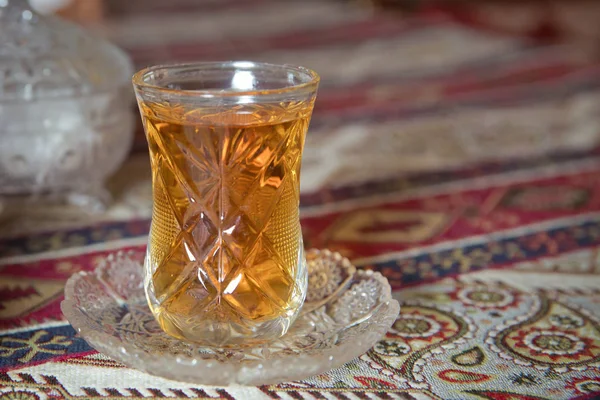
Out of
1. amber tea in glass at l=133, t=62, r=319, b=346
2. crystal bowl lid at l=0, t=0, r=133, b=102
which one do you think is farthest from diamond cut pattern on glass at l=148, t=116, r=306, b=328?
crystal bowl lid at l=0, t=0, r=133, b=102

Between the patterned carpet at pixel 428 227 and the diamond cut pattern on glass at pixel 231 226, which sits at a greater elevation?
the diamond cut pattern on glass at pixel 231 226

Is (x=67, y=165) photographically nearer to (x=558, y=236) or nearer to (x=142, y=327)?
(x=142, y=327)

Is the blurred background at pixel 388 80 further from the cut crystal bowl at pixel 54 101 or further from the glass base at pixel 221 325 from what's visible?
the glass base at pixel 221 325

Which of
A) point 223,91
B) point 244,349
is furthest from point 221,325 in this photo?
point 223,91

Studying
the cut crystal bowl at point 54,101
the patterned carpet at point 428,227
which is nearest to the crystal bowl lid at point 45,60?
the cut crystal bowl at point 54,101

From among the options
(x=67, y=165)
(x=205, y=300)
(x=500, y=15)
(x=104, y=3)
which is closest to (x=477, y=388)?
(x=205, y=300)

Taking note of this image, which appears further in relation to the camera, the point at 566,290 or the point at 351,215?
the point at 351,215
